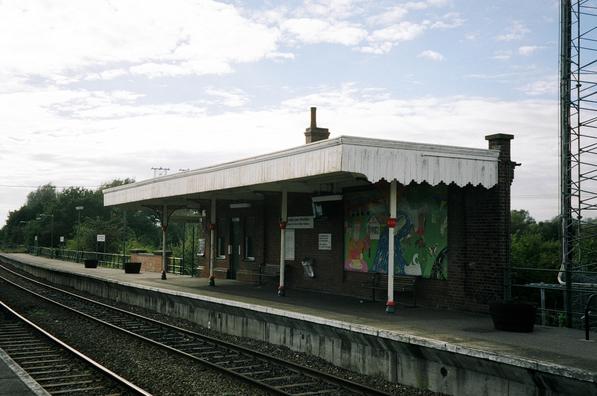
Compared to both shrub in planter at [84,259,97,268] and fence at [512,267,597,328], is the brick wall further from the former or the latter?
shrub in planter at [84,259,97,268]

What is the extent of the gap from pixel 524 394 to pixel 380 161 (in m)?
5.14

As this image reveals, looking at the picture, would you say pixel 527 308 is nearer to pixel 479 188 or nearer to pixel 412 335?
pixel 412 335

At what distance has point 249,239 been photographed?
21.7 meters

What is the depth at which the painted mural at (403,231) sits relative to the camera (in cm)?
1319

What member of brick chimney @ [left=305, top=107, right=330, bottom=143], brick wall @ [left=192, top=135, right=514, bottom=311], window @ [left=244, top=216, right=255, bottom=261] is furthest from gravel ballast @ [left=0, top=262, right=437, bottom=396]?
brick chimney @ [left=305, top=107, right=330, bottom=143]

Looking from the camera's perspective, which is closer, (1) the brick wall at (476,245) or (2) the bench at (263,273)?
(1) the brick wall at (476,245)

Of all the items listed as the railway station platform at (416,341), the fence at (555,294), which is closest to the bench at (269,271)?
the railway station platform at (416,341)

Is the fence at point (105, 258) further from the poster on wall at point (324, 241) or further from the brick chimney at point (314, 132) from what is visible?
the poster on wall at point (324, 241)

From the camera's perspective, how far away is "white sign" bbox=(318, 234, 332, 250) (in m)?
16.8

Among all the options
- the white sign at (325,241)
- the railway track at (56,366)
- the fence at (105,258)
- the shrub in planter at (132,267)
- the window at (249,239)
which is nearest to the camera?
the railway track at (56,366)

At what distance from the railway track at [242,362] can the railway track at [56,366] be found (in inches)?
63.8

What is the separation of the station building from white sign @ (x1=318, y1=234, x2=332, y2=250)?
27 mm

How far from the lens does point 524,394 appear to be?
7.43 meters

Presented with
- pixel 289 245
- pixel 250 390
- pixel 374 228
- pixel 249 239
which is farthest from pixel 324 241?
pixel 250 390
